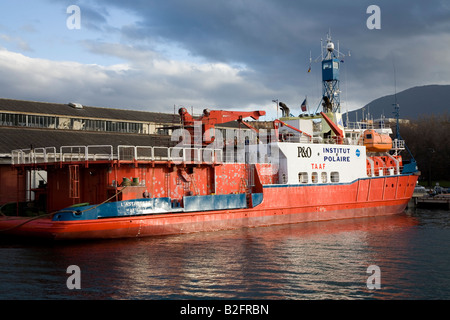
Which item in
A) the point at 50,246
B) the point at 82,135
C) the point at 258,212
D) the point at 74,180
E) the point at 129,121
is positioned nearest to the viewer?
the point at 50,246

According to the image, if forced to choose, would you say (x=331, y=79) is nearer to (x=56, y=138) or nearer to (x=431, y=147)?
(x=56, y=138)

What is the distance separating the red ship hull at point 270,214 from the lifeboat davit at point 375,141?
9.35 feet

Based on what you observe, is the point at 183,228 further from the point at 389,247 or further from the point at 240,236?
the point at 389,247

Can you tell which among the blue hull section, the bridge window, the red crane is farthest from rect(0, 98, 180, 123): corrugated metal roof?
the blue hull section

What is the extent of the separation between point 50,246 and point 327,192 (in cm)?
2015

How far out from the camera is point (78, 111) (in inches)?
1965

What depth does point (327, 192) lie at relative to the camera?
34.3 metres

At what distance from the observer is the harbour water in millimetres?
15727

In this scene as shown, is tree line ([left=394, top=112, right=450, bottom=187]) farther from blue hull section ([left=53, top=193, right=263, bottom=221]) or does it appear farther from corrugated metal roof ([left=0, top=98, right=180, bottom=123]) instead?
blue hull section ([left=53, top=193, right=263, bottom=221])

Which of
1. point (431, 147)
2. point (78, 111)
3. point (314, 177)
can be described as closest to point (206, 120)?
point (314, 177)

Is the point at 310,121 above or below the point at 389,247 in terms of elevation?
above

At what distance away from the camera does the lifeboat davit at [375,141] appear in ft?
128

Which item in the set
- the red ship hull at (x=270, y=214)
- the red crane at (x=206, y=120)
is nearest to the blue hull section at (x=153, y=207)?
the red ship hull at (x=270, y=214)
